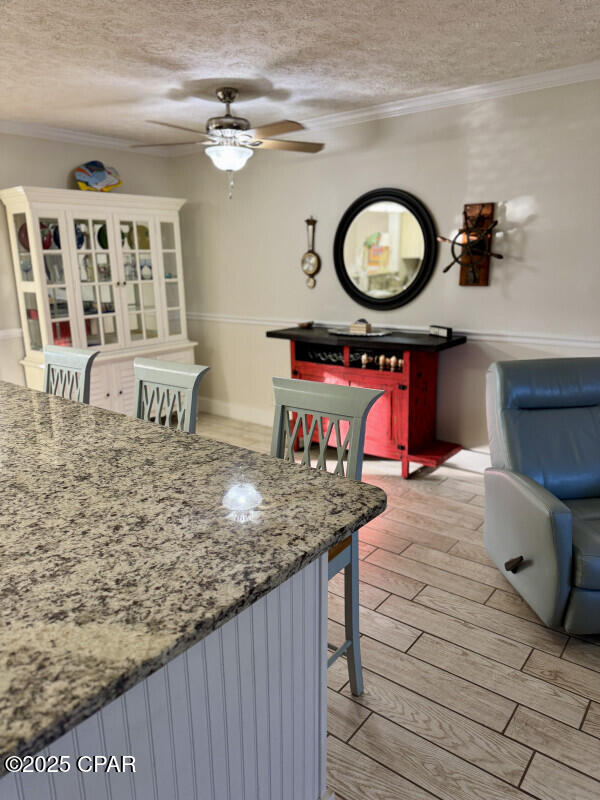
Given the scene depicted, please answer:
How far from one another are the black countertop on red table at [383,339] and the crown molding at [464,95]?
4.87ft

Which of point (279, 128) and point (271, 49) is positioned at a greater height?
point (271, 49)

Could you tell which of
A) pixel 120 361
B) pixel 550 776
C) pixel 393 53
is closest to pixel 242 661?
pixel 550 776

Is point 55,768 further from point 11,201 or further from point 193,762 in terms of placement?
point 11,201

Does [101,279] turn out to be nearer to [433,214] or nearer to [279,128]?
[279,128]

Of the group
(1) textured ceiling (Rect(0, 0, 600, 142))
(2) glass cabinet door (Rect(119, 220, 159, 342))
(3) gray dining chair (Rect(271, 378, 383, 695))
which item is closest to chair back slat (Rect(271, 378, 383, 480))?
(3) gray dining chair (Rect(271, 378, 383, 695))

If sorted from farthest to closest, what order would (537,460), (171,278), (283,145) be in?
(171,278), (283,145), (537,460)

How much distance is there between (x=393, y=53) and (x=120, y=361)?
3035 millimetres

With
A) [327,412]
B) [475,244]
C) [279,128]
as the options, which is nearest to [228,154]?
[279,128]

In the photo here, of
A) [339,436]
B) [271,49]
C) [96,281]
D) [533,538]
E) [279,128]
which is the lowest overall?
[533,538]

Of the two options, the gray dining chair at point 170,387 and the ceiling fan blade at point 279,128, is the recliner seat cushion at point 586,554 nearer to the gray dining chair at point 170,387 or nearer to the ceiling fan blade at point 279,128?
the gray dining chair at point 170,387

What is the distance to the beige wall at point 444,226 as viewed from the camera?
3.38 metres

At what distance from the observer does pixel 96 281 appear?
14.9 feet

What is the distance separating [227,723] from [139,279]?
170 inches

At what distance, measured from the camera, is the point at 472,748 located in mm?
1737
